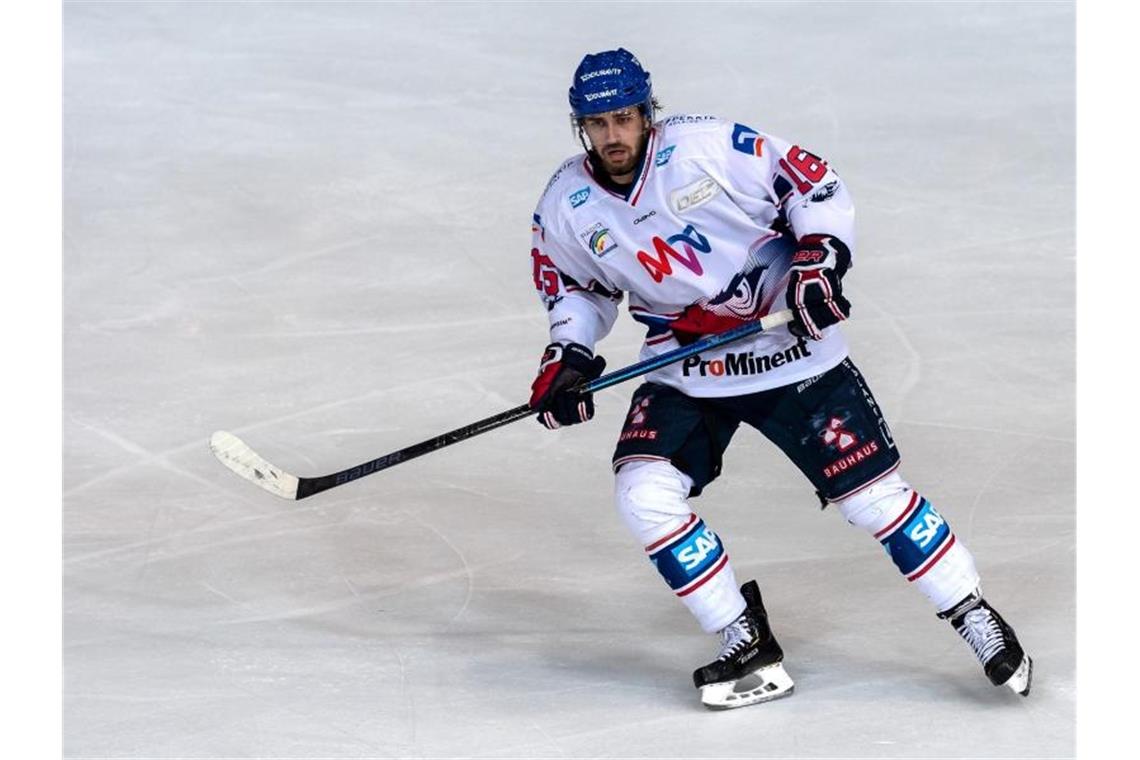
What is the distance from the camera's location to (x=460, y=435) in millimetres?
3994

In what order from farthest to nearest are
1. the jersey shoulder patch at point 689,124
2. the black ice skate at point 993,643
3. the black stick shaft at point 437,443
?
the black stick shaft at point 437,443, the jersey shoulder patch at point 689,124, the black ice skate at point 993,643

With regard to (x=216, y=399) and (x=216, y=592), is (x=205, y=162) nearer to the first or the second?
(x=216, y=399)

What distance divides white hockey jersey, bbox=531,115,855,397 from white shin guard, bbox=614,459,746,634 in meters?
0.22

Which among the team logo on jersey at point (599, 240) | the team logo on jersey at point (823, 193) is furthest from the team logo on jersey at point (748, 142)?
the team logo on jersey at point (599, 240)

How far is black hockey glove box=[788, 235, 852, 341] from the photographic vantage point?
366 centimetres

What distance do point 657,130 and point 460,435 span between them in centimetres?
68

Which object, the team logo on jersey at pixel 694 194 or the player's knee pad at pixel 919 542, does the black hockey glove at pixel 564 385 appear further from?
the player's knee pad at pixel 919 542

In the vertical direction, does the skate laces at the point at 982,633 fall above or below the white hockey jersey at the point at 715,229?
below

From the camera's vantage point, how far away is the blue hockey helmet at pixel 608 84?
3.75 m

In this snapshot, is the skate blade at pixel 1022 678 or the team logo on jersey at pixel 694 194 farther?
the team logo on jersey at pixel 694 194

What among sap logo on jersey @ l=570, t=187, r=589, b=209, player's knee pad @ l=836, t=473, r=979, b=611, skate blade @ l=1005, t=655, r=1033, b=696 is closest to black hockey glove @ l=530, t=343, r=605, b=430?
sap logo on jersey @ l=570, t=187, r=589, b=209

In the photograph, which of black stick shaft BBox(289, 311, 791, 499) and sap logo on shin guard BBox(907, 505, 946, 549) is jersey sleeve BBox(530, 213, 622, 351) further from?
sap logo on shin guard BBox(907, 505, 946, 549)

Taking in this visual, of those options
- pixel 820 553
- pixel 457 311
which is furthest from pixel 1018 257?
pixel 820 553

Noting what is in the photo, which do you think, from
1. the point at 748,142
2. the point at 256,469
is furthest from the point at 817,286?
the point at 256,469
